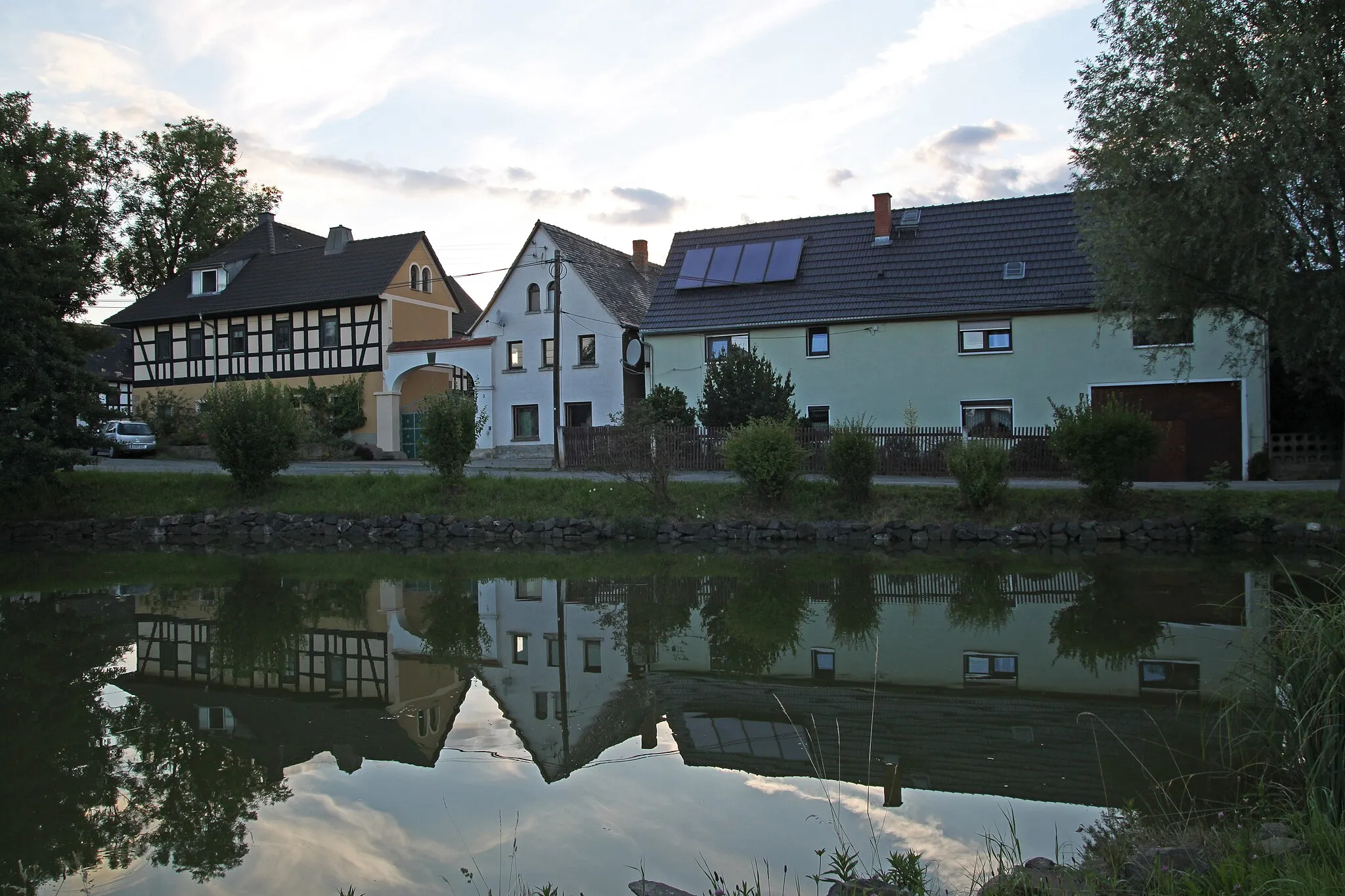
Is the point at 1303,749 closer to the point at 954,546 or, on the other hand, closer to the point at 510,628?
the point at 510,628

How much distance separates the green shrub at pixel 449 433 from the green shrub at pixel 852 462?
10071mm

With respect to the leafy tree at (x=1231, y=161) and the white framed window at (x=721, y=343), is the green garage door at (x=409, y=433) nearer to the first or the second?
the white framed window at (x=721, y=343)

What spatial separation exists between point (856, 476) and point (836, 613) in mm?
10810

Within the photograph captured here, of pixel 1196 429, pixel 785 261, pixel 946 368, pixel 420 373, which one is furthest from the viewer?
pixel 420 373

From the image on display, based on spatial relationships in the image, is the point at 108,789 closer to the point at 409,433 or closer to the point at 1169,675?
the point at 1169,675

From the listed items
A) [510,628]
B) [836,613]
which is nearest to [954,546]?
[836,613]

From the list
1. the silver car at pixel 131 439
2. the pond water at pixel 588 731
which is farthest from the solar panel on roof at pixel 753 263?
the silver car at pixel 131 439

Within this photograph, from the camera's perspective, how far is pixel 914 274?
30.8 m

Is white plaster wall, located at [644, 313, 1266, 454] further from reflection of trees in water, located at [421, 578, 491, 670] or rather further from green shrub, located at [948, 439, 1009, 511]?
reflection of trees in water, located at [421, 578, 491, 670]

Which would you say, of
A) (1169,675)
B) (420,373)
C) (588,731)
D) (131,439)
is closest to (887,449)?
(1169,675)

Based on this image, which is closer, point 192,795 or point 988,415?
point 192,795

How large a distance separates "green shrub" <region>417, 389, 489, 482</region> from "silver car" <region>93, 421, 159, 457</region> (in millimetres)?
18581

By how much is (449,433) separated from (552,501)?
3453 millimetres

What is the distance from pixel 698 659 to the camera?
32.7 ft
